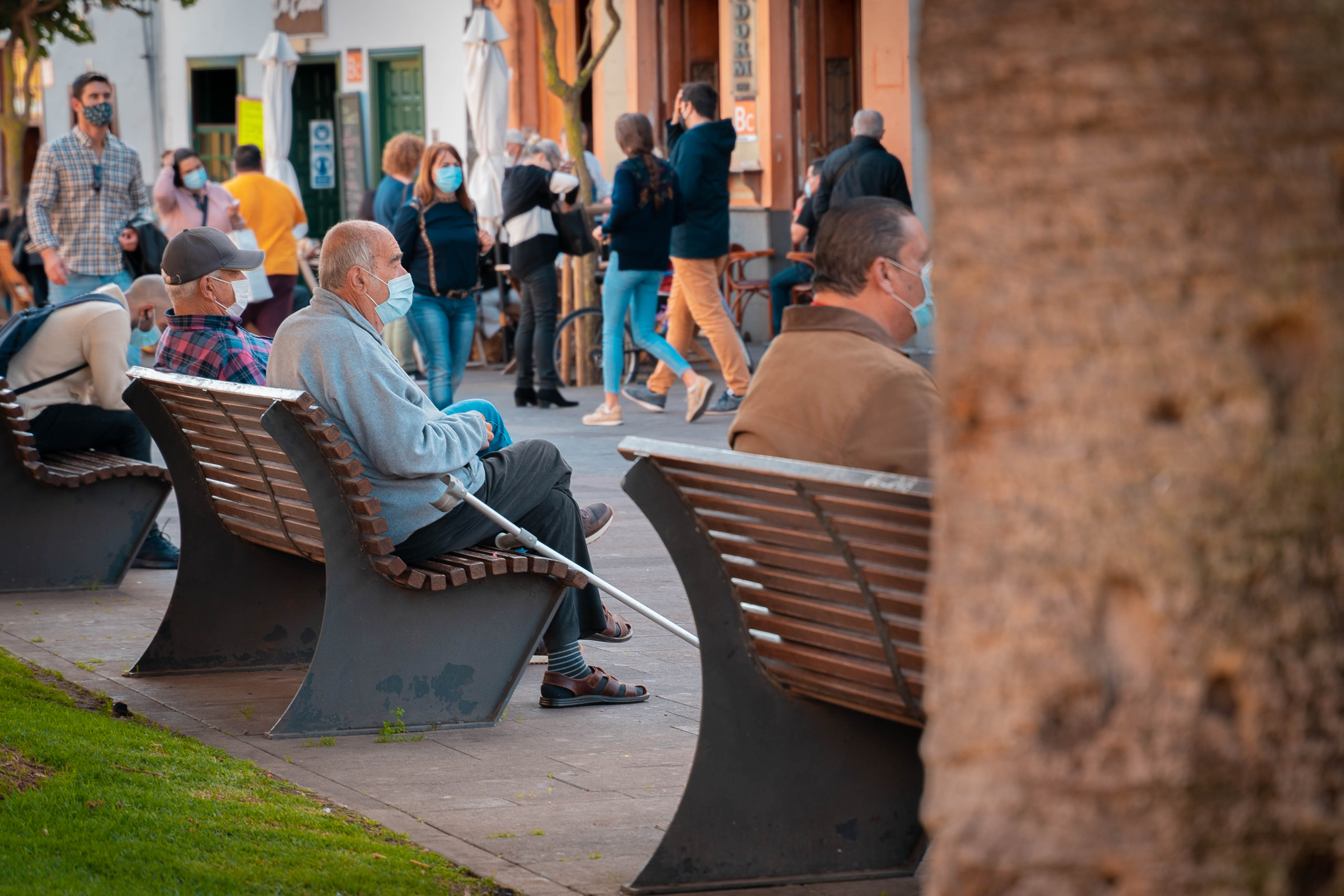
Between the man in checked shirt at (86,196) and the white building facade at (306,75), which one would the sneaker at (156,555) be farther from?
the white building facade at (306,75)

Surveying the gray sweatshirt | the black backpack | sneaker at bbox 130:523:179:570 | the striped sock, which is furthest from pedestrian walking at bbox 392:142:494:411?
the gray sweatshirt

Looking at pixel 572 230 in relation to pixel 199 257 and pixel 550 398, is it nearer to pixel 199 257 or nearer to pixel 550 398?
pixel 550 398

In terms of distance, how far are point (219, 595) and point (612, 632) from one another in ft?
4.12

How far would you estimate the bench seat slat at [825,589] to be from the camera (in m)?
3.32

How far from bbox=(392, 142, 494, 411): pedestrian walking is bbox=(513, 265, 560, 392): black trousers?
143cm

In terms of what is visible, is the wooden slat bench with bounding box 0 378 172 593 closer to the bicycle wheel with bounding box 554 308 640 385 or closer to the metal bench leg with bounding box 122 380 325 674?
the metal bench leg with bounding box 122 380 325 674

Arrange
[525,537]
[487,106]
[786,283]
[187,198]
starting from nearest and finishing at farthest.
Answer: [525,537], [187,198], [786,283], [487,106]

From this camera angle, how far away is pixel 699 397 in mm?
12789

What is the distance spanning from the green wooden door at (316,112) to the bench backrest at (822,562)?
24.5 metres

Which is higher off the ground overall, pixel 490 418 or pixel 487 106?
pixel 487 106

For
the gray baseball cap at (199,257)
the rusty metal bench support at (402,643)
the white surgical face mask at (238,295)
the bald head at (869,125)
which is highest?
the bald head at (869,125)

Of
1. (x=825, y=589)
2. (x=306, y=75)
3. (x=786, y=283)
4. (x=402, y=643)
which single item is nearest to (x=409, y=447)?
(x=402, y=643)

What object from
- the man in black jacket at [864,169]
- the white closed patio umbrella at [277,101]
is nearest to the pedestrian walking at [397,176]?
the man in black jacket at [864,169]

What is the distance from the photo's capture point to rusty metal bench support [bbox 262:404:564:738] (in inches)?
200
